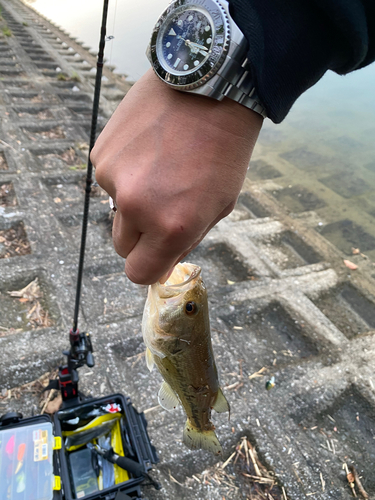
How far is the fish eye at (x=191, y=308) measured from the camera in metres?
1.65

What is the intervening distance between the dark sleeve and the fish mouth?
0.88m

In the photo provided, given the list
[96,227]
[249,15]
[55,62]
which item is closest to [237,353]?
[96,227]

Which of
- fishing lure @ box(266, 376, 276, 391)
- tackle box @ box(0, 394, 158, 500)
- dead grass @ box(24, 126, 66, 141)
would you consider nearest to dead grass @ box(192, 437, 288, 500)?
fishing lure @ box(266, 376, 276, 391)

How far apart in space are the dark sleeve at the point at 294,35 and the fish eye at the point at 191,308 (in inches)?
39.4

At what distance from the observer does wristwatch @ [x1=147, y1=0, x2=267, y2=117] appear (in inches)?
31.7

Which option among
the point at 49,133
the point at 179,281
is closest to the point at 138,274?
the point at 179,281

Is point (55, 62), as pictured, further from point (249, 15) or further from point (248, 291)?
point (249, 15)

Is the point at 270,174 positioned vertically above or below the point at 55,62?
below

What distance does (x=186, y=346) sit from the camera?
1.77 metres

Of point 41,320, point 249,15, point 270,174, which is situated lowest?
point 270,174

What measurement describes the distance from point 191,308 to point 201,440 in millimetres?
902

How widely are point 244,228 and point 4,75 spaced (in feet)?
21.4

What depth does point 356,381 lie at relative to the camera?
3447 mm

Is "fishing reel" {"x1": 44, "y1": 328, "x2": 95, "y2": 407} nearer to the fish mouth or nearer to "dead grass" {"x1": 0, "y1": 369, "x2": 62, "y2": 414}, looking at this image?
"dead grass" {"x1": 0, "y1": 369, "x2": 62, "y2": 414}
